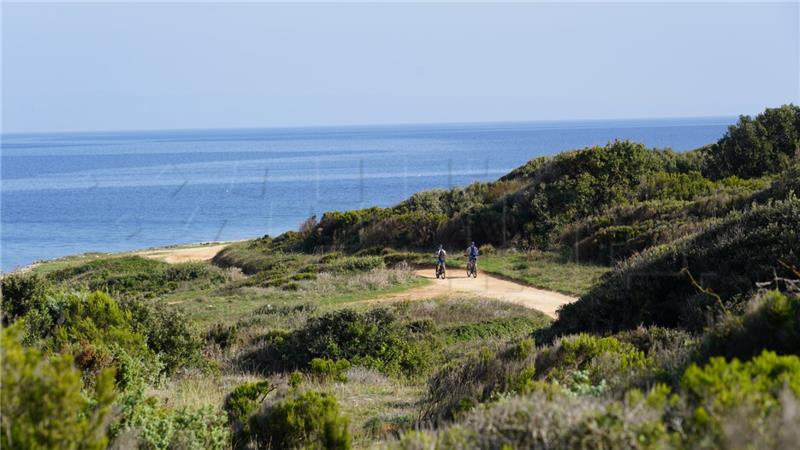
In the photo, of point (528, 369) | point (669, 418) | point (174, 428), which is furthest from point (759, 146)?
point (669, 418)

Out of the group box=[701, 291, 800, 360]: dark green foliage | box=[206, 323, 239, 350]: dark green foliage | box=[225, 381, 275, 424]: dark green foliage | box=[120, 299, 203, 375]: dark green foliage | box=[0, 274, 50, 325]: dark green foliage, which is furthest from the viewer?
box=[206, 323, 239, 350]: dark green foliage

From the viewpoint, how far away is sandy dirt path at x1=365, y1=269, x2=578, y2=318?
21578 mm

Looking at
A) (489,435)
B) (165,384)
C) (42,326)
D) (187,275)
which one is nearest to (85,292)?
(42,326)

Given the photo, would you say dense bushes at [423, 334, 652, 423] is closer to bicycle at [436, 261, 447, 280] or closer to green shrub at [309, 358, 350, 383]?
green shrub at [309, 358, 350, 383]

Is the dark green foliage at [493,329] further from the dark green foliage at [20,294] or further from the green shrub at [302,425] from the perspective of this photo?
the green shrub at [302,425]

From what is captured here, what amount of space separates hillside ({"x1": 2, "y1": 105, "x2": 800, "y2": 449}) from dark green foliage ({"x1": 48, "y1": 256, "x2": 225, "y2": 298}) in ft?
1.53

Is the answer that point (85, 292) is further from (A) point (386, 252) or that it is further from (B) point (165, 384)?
(A) point (386, 252)

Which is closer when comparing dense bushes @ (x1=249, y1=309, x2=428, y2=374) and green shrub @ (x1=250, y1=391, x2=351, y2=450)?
green shrub @ (x1=250, y1=391, x2=351, y2=450)

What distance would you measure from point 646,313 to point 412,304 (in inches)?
415

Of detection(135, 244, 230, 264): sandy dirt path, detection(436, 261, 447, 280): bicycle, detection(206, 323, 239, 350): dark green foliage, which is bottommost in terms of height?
detection(135, 244, 230, 264): sandy dirt path

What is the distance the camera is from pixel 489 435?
15.8 feet

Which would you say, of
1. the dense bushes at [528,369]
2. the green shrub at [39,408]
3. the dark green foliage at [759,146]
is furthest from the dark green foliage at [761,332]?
the dark green foliage at [759,146]

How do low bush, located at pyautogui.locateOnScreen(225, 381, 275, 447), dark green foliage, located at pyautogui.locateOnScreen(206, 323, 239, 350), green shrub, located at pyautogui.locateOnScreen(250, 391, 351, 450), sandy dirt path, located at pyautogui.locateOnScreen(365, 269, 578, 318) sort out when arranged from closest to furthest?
green shrub, located at pyautogui.locateOnScreen(250, 391, 351, 450) → low bush, located at pyautogui.locateOnScreen(225, 381, 275, 447) → dark green foliage, located at pyautogui.locateOnScreen(206, 323, 239, 350) → sandy dirt path, located at pyautogui.locateOnScreen(365, 269, 578, 318)

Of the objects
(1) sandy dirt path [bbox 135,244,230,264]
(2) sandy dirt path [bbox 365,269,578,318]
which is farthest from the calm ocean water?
(2) sandy dirt path [bbox 365,269,578,318]
